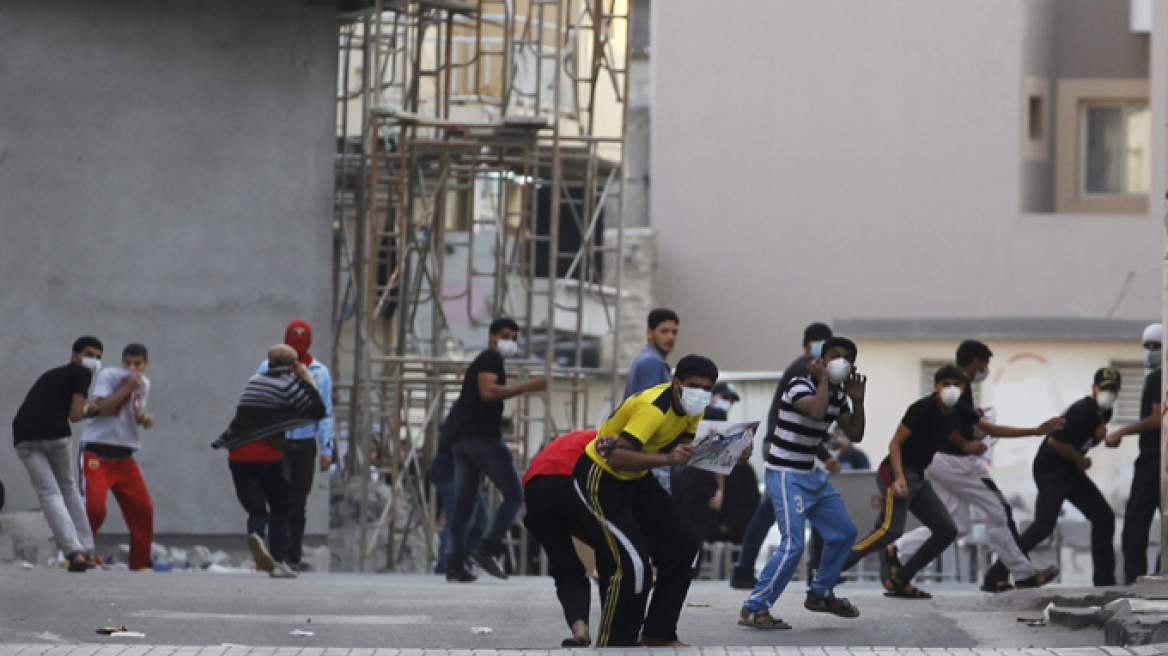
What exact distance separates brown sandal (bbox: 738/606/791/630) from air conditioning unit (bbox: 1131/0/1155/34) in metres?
27.4

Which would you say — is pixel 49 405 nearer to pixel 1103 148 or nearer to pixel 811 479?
pixel 811 479

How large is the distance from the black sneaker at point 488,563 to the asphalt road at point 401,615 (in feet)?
2.44

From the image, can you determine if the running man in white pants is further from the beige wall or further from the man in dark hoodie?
the beige wall

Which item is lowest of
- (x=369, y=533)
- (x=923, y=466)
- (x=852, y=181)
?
(x=369, y=533)

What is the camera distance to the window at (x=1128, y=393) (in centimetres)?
2766

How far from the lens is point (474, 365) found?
13.4 m

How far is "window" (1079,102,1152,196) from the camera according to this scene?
36000 millimetres

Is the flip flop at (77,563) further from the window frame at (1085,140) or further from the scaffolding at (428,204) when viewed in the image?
the window frame at (1085,140)

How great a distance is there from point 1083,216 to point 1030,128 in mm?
2201

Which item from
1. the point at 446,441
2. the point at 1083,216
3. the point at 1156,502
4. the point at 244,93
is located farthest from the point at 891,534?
the point at 1083,216

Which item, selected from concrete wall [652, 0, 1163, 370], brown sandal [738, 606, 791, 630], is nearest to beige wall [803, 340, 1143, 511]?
concrete wall [652, 0, 1163, 370]

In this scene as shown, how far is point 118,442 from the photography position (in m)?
14.5

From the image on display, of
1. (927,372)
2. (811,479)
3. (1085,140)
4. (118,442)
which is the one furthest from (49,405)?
(1085,140)

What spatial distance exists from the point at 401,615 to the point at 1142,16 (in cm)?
2772
